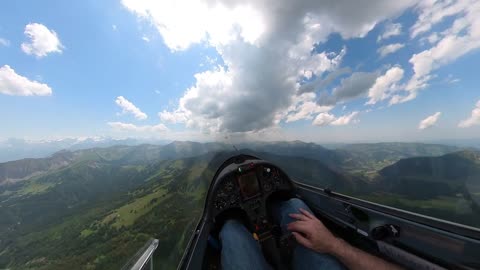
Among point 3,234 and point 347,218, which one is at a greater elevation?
point 347,218

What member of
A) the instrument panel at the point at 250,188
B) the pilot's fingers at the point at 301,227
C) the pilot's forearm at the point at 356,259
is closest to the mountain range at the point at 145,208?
the instrument panel at the point at 250,188

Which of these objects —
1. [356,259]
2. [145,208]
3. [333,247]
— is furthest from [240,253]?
[145,208]

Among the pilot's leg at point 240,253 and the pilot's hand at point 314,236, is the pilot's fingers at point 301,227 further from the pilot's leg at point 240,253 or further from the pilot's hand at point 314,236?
the pilot's leg at point 240,253

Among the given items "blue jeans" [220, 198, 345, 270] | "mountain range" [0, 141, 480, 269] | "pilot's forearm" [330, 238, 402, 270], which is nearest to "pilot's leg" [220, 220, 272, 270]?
"blue jeans" [220, 198, 345, 270]

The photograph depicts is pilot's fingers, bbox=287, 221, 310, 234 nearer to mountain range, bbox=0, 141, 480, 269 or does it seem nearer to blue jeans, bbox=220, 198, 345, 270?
blue jeans, bbox=220, 198, 345, 270

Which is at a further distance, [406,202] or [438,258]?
[406,202]

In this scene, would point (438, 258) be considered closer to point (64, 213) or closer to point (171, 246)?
point (171, 246)

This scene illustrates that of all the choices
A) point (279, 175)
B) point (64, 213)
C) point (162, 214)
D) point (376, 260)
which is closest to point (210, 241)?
point (279, 175)
